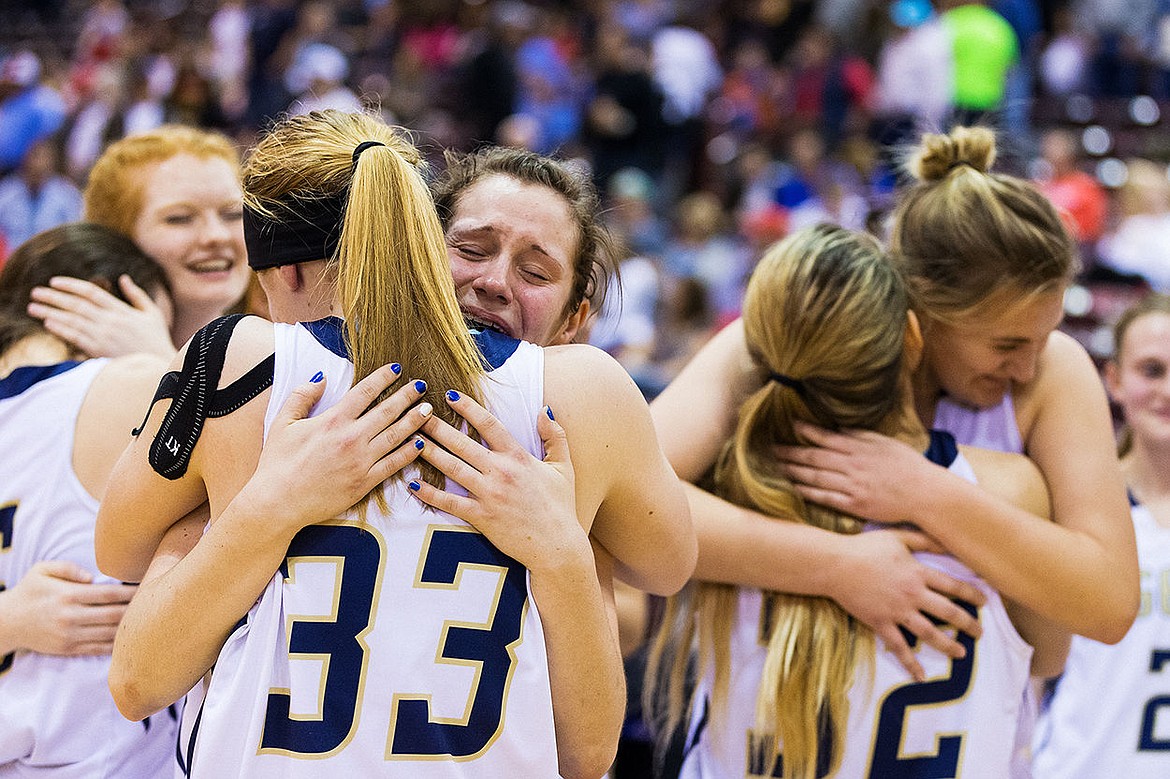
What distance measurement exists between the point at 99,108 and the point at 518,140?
490 cm

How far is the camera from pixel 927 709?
A: 226 cm

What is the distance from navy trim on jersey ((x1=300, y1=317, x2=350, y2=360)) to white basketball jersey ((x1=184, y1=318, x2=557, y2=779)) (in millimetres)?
16

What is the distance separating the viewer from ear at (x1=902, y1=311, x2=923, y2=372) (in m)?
2.40

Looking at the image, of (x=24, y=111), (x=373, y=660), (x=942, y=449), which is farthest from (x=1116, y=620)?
(x=24, y=111)

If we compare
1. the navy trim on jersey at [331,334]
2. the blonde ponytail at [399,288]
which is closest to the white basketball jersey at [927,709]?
the blonde ponytail at [399,288]

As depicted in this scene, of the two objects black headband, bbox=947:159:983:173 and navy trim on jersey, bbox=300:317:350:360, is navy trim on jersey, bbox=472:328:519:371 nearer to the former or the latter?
navy trim on jersey, bbox=300:317:350:360

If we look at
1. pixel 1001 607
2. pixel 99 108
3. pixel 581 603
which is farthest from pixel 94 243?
pixel 99 108

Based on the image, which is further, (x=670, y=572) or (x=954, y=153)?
(x=954, y=153)

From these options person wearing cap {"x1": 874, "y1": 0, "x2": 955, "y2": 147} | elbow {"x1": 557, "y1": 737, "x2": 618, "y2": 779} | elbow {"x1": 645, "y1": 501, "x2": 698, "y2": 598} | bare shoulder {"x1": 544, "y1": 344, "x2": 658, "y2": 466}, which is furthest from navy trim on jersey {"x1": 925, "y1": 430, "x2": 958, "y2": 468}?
person wearing cap {"x1": 874, "y1": 0, "x2": 955, "y2": 147}

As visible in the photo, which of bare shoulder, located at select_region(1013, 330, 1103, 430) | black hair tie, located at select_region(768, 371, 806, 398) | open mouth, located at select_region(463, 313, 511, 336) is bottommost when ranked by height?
open mouth, located at select_region(463, 313, 511, 336)

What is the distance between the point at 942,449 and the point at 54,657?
1716mm

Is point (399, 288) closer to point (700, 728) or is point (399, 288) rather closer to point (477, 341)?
point (477, 341)

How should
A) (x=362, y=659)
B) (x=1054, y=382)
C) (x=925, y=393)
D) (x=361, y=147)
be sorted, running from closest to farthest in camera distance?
(x=362, y=659) → (x=361, y=147) → (x=1054, y=382) → (x=925, y=393)

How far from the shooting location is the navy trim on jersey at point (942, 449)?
7.77 feet
